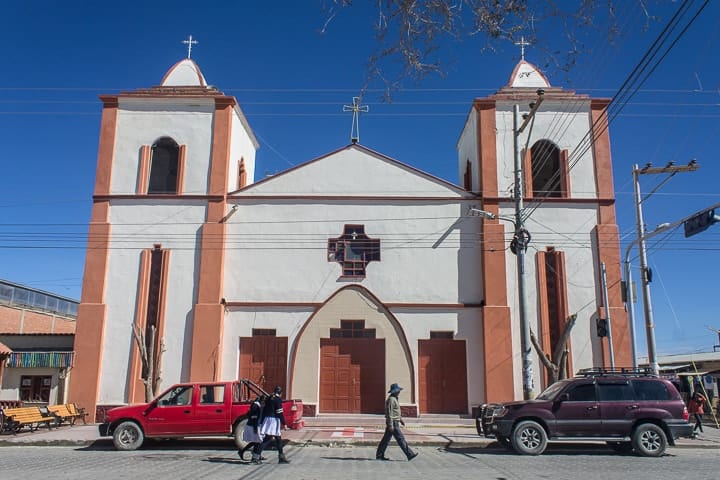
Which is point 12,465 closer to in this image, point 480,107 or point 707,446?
point 707,446

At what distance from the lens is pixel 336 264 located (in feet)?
74.9

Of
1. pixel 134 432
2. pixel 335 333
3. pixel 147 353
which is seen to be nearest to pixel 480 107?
pixel 335 333

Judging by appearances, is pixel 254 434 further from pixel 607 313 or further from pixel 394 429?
pixel 607 313

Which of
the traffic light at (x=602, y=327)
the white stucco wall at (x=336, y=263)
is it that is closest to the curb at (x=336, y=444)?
the traffic light at (x=602, y=327)

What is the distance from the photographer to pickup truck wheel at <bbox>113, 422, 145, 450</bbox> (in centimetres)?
1462

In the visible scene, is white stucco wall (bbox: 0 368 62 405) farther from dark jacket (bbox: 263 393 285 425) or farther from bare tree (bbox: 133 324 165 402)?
dark jacket (bbox: 263 393 285 425)

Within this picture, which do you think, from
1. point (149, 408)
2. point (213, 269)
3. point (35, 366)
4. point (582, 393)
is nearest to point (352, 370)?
point (213, 269)

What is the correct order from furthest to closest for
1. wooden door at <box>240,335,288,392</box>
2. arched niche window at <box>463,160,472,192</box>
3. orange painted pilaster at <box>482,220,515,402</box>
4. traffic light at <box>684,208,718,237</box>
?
1. arched niche window at <box>463,160,472,192</box>
2. wooden door at <box>240,335,288,392</box>
3. orange painted pilaster at <box>482,220,515,402</box>
4. traffic light at <box>684,208,718,237</box>

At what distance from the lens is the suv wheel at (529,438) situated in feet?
45.1

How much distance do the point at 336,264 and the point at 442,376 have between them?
5391mm

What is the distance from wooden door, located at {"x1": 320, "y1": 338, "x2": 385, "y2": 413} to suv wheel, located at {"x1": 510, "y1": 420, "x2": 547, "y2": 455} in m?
8.55

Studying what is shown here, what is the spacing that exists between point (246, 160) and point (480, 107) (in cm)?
1017

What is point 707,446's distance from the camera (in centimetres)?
1600

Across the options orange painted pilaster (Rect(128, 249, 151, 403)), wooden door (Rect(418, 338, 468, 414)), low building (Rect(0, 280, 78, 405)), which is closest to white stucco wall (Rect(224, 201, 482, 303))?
wooden door (Rect(418, 338, 468, 414))
